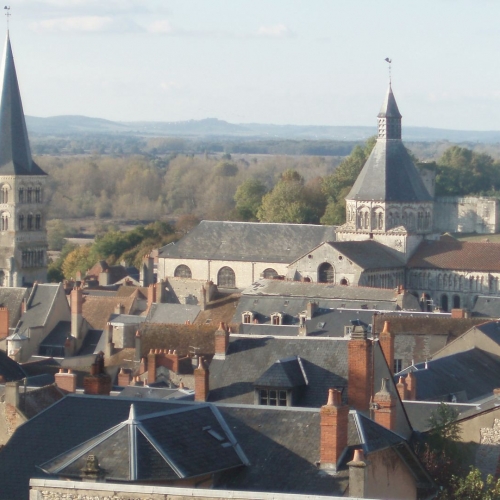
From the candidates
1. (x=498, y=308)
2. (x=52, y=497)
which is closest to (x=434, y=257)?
(x=498, y=308)

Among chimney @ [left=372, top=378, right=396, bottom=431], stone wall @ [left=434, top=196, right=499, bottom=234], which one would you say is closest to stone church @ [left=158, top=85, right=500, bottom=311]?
stone wall @ [left=434, top=196, right=499, bottom=234]

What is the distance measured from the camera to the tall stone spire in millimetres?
83625

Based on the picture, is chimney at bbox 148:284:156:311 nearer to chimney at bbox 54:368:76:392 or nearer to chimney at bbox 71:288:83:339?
chimney at bbox 71:288:83:339

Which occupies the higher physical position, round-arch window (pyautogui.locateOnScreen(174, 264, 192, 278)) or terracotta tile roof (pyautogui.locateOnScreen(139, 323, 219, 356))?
terracotta tile roof (pyautogui.locateOnScreen(139, 323, 219, 356))

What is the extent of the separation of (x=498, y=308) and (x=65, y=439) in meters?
40.8

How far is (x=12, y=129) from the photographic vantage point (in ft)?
284

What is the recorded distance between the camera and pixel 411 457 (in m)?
23.8

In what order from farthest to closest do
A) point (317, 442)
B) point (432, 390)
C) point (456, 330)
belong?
point (456, 330)
point (432, 390)
point (317, 442)

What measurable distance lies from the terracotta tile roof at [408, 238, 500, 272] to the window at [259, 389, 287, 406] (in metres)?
48.1

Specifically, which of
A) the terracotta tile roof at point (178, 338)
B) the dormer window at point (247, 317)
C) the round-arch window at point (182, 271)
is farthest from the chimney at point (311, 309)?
the round-arch window at point (182, 271)

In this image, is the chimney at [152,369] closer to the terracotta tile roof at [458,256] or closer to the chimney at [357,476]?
the chimney at [357,476]

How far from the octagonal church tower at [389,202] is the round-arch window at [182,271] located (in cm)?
790

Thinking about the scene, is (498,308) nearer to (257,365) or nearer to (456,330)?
(456,330)

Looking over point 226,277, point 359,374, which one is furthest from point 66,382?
point 226,277
